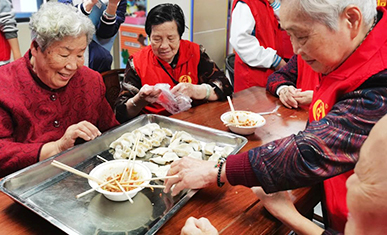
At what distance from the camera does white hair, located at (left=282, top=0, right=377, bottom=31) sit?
1.05 meters

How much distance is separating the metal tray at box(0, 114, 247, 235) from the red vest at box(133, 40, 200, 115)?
1.02 m

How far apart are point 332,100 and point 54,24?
1.35m

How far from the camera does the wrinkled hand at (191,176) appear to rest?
122 centimetres

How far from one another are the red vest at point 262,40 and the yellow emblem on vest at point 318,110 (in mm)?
1786

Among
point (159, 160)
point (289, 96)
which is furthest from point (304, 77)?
point (159, 160)

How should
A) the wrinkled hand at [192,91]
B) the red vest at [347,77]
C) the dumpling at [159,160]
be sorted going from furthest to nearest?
the wrinkled hand at [192,91] → the dumpling at [159,160] → the red vest at [347,77]

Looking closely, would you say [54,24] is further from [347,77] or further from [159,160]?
[347,77]

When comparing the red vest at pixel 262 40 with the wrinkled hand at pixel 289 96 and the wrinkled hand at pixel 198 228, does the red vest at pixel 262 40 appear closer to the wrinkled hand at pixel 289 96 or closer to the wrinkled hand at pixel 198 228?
the wrinkled hand at pixel 289 96

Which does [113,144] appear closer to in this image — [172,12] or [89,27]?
[89,27]

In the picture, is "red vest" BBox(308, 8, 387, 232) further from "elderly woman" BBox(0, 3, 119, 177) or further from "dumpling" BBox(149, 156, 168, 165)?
"elderly woman" BBox(0, 3, 119, 177)

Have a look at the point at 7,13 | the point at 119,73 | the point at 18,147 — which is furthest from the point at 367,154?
the point at 7,13

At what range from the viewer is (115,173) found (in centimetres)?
136

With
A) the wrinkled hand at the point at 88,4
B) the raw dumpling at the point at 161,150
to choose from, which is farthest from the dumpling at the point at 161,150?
the wrinkled hand at the point at 88,4

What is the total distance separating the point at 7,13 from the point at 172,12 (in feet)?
5.97
